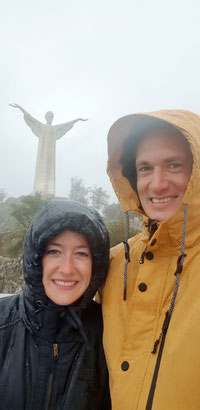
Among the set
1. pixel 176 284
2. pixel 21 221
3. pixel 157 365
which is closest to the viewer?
pixel 157 365

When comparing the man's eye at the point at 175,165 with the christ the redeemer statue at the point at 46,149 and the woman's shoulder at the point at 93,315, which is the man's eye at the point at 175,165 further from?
the christ the redeemer statue at the point at 46,149

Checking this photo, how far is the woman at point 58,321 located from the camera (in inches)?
61.6

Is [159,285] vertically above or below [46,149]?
below

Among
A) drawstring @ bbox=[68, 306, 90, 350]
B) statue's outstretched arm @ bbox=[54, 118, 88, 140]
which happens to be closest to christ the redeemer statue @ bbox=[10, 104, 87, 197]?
statue's outstretched arm @ bbox=[54, 118, 88, 140]

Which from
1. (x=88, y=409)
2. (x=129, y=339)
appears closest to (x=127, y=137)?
(x=129, y=339)

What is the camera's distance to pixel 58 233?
1.71 metres

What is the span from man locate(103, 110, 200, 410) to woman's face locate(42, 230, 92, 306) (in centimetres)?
19

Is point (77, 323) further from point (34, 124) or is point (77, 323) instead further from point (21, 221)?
point (34, 124)

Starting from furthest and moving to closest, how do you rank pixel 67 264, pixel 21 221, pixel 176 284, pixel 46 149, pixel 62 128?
1. pixel 62 128
2. pixel 46 149
3. pixel 21 221
4. pixel 67 264
5. pixel 176 284

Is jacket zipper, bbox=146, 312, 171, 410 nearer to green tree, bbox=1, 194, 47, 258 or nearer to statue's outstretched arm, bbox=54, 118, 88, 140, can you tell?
green tree, bbox=1, 194, 47, 258

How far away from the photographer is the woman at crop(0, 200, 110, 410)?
1563 millimetres

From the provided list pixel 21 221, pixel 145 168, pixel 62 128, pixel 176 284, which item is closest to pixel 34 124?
pixel 62 128

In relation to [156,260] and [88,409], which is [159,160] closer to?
[156,260]

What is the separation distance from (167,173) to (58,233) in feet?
2.52
